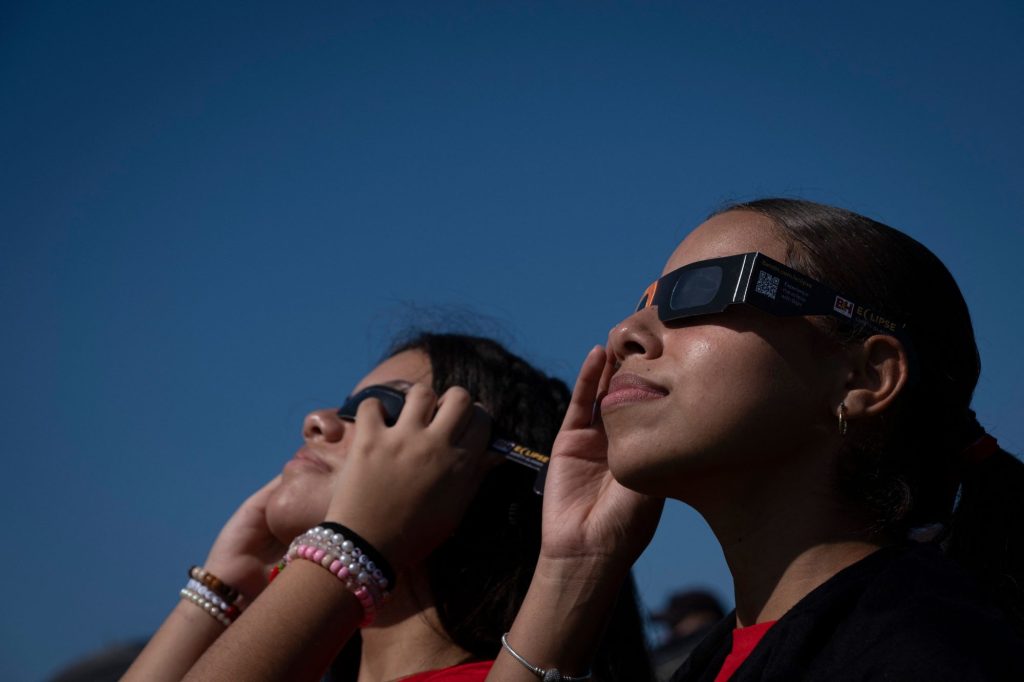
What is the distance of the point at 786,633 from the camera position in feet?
7.11

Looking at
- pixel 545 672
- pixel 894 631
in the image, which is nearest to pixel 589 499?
pixel 545 672

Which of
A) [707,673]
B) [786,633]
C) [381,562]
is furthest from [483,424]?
[786,633]

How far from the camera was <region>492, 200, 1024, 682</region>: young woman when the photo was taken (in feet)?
7.97

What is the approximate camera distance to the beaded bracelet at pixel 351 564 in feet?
10.9

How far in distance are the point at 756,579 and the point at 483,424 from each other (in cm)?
142

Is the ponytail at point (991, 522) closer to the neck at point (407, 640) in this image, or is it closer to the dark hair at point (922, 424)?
the dark hair at point (922, 424)

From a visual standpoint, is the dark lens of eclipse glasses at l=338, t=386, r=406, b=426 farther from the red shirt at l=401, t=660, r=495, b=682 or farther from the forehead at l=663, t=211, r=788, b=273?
the forehead at l=663, t=211, r=788, b=273

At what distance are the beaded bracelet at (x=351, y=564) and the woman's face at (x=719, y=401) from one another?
3.62ft

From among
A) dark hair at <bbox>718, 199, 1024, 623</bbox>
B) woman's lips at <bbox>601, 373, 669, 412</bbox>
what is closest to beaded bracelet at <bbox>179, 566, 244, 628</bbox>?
woman's lips at <bbox>601, 373, 669, 412</bbox>

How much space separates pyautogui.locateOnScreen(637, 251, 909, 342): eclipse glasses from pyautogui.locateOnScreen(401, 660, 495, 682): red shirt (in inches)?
50.0

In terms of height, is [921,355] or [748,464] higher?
[921,355]

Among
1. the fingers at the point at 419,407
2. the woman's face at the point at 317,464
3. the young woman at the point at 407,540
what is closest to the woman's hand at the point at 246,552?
the young woman at the point at 407,540

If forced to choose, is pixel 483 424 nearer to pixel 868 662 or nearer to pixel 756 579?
pixel 756 579

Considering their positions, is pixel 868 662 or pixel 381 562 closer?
pixel 868 662
